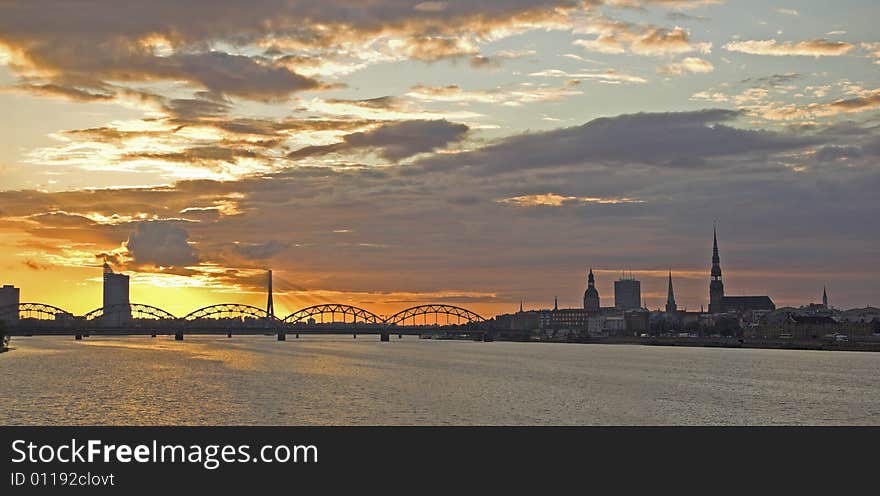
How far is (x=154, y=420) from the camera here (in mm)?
62844

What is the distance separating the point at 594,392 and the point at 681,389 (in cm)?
1064

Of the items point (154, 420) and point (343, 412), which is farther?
point (343, 412)

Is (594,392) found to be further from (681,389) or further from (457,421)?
(457,421)

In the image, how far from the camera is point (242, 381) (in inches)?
4028
